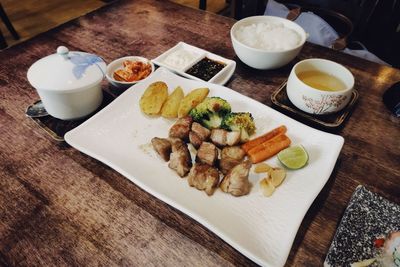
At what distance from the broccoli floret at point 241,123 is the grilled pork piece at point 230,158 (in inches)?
3.4

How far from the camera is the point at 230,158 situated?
120cm

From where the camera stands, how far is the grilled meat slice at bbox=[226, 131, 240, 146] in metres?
1.25

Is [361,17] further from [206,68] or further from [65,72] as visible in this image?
[65,72]

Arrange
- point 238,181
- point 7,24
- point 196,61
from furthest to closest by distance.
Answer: point 7,24 → point 196,61 → point 238,181

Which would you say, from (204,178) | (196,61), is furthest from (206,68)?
(204,178)

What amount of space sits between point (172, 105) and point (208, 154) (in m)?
0.36

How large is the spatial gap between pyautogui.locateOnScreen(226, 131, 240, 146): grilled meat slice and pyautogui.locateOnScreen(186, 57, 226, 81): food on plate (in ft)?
1.65

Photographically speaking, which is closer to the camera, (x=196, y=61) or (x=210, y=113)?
(x=210, y=113)

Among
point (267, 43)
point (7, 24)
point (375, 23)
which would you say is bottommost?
point (7, 24)

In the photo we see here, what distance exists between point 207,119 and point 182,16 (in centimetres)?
125

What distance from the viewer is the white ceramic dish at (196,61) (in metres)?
1.67

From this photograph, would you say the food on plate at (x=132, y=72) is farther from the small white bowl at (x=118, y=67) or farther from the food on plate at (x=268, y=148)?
the food on plate at (x=268, y=148)

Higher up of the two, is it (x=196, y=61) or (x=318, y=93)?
(x=318, y=93)

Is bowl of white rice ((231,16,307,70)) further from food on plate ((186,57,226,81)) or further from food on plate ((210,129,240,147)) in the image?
food on plate ((210,129,240,147))
